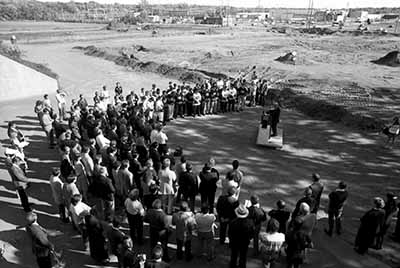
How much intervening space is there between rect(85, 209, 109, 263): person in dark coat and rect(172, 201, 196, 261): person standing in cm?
148

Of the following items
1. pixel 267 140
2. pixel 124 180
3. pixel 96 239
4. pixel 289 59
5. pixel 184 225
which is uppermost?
pixel 289 59

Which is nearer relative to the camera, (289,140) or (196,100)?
(289,140)

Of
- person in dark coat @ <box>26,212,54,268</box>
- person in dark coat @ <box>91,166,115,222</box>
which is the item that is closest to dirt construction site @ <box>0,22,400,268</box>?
person in dark coat @ <box>26,212,54,268</box>

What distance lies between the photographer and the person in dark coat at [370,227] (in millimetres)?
7133

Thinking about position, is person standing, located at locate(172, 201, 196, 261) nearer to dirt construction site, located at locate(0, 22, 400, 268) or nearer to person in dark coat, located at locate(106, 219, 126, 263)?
dirt construction site, located at locate(0, 22, 400, 268)

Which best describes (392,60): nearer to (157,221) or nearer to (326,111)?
(326,111)

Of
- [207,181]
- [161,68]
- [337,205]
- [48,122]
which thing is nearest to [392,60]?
[161,68]

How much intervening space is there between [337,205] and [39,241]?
633 centimetres

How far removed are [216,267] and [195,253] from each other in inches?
24.5

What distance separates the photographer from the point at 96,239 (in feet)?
23.0

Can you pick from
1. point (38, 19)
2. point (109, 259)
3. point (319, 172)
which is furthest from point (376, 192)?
point (38, 19)

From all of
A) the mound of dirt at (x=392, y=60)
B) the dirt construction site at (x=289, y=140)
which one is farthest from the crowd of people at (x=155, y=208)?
the mound of dirt at (x=392, y=60)

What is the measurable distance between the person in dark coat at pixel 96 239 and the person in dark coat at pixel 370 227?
17.9 ft

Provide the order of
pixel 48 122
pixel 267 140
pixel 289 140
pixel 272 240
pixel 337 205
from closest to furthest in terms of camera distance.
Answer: pixel 272 240
pixel 337 205
pixel 48 122
pixel 267 140
pixel 289 140
